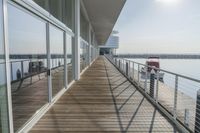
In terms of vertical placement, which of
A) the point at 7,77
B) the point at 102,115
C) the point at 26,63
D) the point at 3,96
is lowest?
the point at 102,115

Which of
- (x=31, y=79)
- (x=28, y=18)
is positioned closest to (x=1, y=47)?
(x=28, y=18)

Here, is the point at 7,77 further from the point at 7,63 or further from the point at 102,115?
the point at 102,115

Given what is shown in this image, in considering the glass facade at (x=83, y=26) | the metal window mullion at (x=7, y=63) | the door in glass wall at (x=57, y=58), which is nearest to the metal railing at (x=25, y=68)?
the metal window mullion at (x=7, y=63)

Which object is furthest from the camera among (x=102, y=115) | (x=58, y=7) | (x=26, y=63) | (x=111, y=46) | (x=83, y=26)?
(x=111, y=46)

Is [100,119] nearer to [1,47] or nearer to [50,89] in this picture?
[50,89]

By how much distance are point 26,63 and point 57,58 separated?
5.85 feet

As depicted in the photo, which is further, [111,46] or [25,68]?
[111,46]

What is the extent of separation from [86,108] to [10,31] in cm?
220

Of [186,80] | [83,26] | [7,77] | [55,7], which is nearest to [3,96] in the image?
[7,77]

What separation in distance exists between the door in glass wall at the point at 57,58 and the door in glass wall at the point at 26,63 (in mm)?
495

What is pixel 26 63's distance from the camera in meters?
3.18

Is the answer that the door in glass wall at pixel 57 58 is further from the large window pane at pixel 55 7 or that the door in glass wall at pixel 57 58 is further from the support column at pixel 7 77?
the support column at pixel 7 77

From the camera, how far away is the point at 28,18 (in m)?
3.21

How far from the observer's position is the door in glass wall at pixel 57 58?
457 cm
